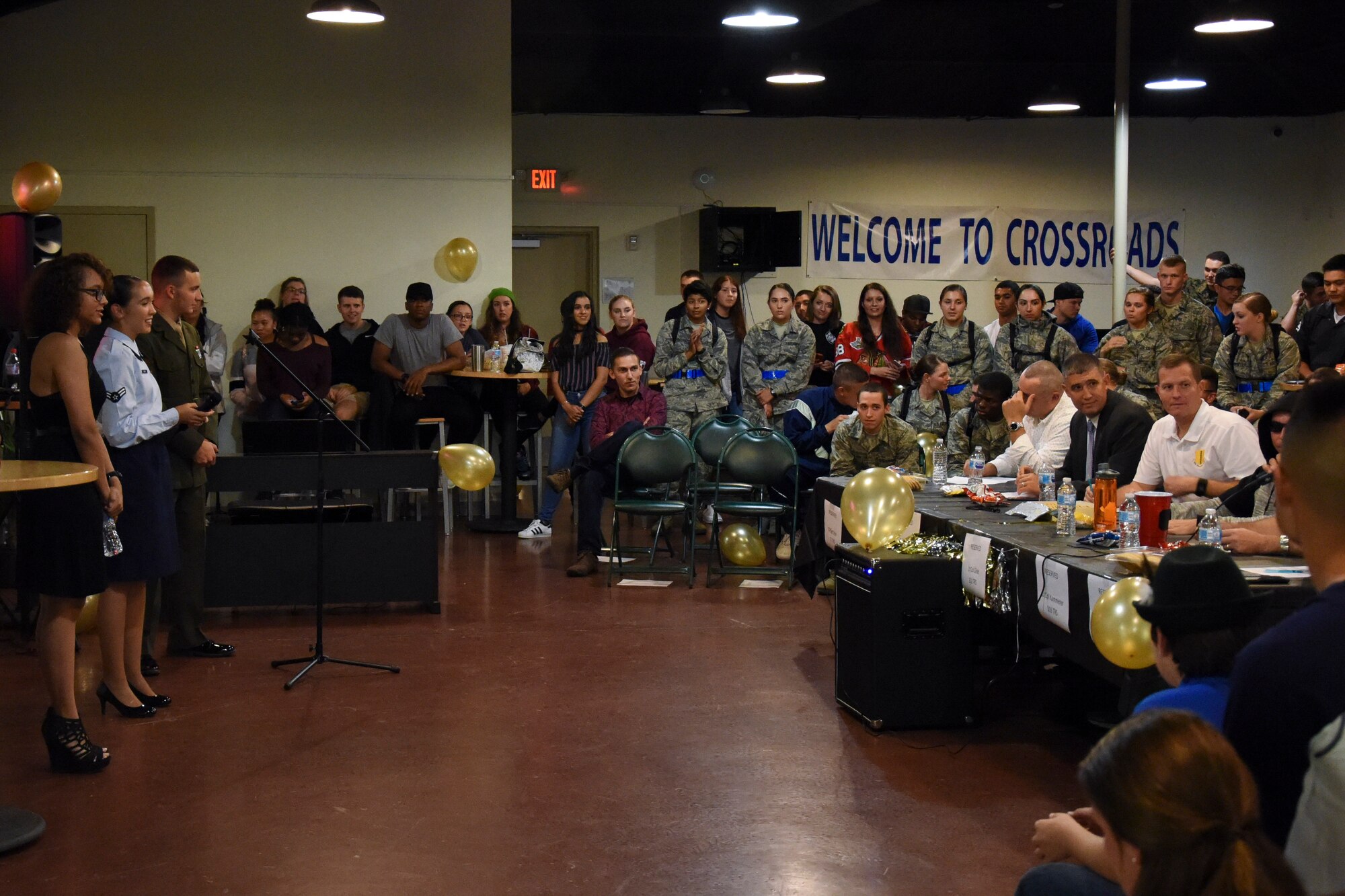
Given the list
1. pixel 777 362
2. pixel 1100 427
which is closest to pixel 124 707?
pixel 1100 427

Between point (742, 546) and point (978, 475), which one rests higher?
point (978, 475)

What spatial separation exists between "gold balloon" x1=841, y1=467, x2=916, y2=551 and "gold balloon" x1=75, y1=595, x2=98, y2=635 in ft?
10.8

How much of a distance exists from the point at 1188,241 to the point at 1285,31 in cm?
289

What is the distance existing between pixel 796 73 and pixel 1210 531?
717cm


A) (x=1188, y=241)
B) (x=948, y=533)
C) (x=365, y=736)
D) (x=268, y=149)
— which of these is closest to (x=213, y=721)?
(x=365, y=736)

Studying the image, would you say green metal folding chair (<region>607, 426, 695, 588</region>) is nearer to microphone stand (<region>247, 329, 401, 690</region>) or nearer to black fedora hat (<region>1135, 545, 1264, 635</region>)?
microphone stand (<region>247, 329, 401, 690</region>)

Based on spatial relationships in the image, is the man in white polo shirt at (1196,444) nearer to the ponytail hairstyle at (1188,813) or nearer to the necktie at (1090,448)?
the necktie at (1090,448)

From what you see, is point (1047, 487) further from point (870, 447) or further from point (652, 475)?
point (652, 475)

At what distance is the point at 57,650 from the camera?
4.07m

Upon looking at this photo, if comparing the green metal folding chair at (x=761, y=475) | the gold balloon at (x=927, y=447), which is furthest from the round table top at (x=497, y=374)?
the gold balloon at (x=927, y=447)

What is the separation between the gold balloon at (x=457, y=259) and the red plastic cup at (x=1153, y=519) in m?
6.73

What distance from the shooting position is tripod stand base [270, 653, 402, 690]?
18.0 ft

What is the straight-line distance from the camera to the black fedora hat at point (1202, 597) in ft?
7.33

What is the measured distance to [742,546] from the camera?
760 cm
